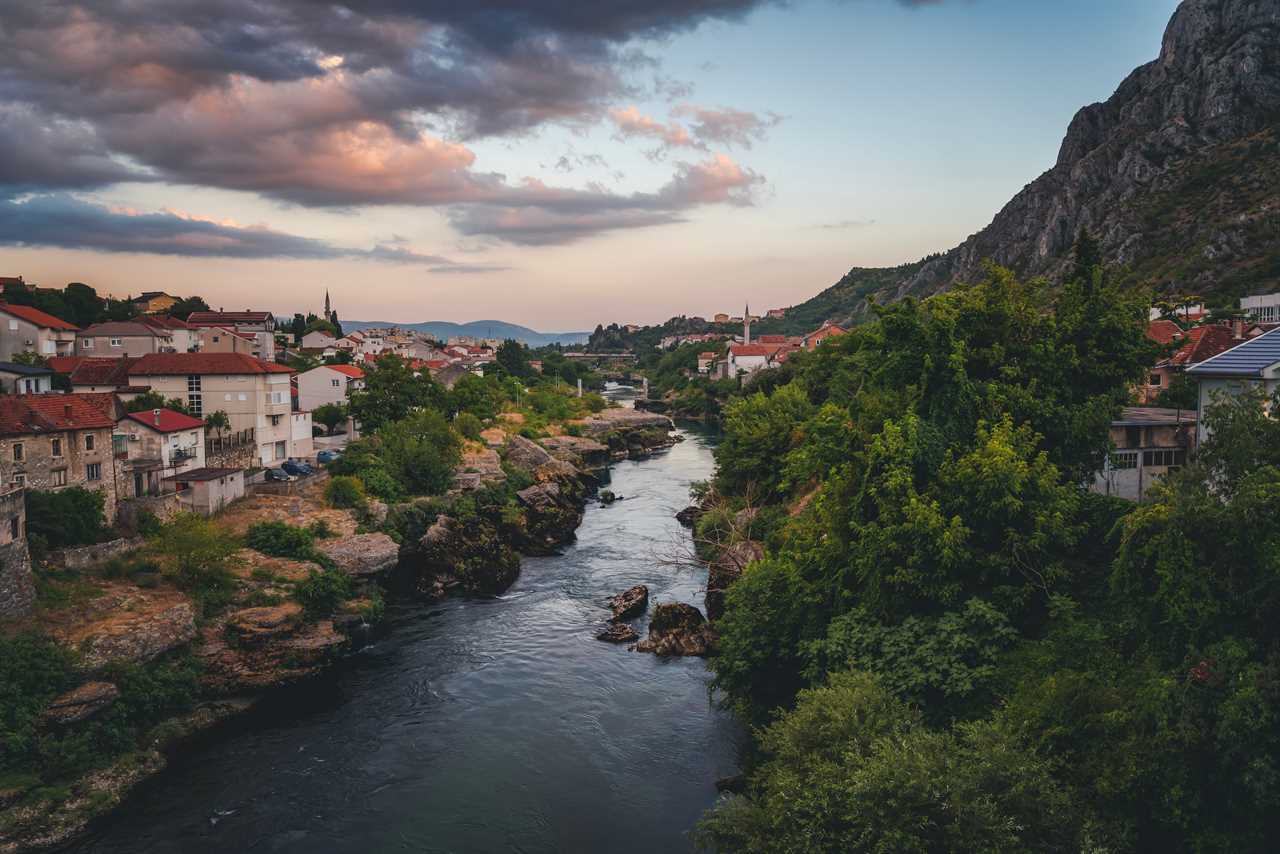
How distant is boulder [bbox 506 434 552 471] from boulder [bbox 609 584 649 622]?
90.6ft

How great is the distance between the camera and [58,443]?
28344mm

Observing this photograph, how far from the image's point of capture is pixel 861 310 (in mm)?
196750

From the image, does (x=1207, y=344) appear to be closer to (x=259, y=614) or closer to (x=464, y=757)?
(x=464, y=757)

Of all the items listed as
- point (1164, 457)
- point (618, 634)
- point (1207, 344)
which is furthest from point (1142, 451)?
point (1207, 344)

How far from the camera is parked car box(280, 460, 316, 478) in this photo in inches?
1682

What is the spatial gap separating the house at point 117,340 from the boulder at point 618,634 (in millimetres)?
49687

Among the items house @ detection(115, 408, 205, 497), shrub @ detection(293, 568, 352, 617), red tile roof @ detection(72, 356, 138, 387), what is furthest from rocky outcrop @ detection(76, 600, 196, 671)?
red tile roof @ detection(72, 356, 138, 387)

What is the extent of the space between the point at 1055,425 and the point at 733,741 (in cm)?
1263

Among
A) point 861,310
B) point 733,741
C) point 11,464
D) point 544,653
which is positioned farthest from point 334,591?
point 861,310

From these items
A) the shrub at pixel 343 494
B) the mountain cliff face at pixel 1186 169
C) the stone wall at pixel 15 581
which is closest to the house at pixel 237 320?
the shrub at pixel 343 494

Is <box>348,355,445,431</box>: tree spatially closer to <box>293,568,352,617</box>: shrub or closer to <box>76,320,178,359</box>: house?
<box>76,320,178,359</box>: house

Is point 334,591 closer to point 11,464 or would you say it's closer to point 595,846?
point 11,464

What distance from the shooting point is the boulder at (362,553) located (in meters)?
34.2

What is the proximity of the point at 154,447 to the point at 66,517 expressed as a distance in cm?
823
